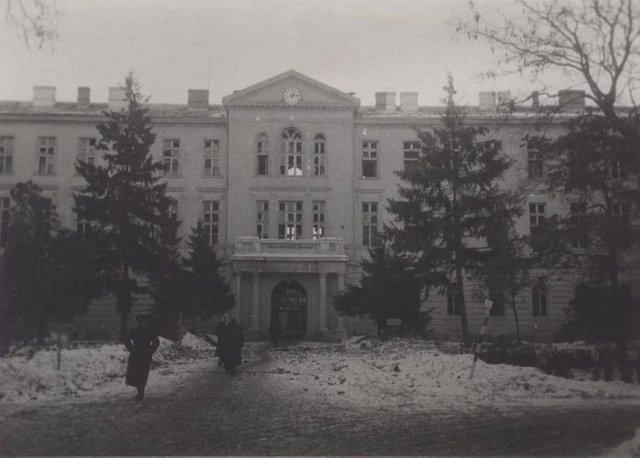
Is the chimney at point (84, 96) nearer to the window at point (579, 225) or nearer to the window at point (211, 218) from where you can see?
the window at point (211, 218)

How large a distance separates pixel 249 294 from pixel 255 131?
32.0ft

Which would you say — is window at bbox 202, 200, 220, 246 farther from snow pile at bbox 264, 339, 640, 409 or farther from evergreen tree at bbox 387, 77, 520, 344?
snow pile at bbox 264, 339, 640, 409

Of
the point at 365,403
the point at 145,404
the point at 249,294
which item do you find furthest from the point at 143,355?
the point at 249,294

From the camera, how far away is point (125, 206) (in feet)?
90.9

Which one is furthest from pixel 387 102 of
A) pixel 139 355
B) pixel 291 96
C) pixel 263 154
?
pixel 139 355

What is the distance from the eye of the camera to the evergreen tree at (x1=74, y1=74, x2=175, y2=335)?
27.5 metres

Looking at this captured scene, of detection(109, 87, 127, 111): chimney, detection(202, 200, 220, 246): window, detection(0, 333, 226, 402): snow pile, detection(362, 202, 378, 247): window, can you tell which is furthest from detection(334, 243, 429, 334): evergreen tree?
detection(109, 87, 127, 111): chimney

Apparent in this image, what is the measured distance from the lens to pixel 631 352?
14648 mm

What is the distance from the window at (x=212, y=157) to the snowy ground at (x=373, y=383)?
21851mm

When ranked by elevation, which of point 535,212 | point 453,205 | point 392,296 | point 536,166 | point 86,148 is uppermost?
point 86,148

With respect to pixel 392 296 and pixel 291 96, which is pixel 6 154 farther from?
pixel 392 296

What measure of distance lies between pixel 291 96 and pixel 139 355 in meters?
27.5

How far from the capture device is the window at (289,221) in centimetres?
3638

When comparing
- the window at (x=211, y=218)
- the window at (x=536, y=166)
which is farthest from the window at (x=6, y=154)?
the window at (x=536, y=166)
